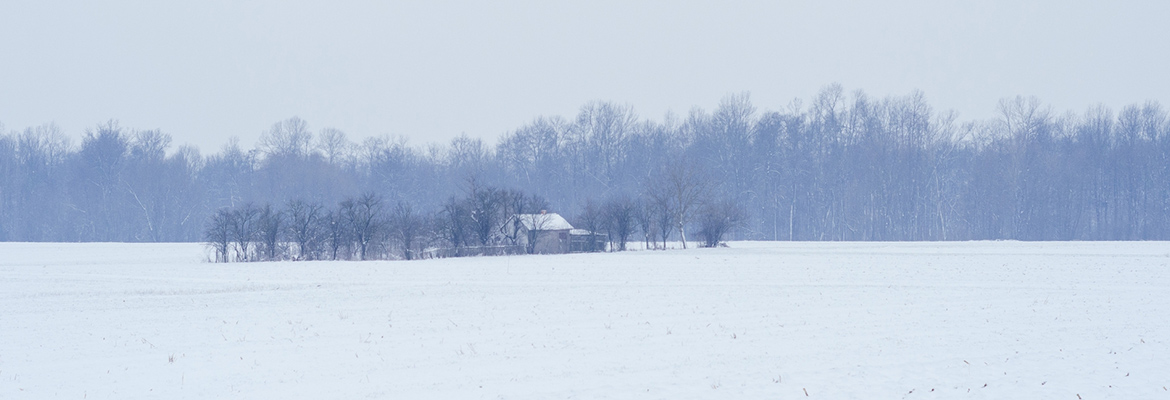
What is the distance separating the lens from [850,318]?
57.8ft

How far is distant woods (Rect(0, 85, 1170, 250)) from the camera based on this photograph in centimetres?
6731

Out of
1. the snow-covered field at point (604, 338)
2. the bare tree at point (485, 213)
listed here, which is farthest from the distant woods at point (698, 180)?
the snow-covered field at point (604, 338)

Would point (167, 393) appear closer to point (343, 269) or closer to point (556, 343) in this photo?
point (556, 343)

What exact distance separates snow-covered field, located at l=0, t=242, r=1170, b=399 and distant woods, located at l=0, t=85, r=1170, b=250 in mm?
32983

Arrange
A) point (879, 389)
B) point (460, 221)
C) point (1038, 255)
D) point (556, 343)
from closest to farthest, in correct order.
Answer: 1. point (879, 389)
2. point (556, 343)
3. point (1038, 255)
4. point (460, 221)

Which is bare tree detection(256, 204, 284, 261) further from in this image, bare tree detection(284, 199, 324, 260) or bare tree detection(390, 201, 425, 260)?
bare tree detection(390, 201, 425, 260)

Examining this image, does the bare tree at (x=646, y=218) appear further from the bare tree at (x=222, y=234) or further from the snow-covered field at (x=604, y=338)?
the snow-covered field at (x=604, y=338)

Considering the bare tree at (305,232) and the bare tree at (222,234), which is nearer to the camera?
the bare tree at (222,234)

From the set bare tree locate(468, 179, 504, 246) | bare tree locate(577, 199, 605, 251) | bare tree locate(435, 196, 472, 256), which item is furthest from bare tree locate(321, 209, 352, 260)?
bare tree locate(577, 199, 605, 251)

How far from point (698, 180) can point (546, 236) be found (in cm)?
1324

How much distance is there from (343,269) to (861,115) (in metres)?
65.8

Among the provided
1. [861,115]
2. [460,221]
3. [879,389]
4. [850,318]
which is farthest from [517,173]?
[879,389]

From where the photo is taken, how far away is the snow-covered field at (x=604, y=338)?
11.3 meters

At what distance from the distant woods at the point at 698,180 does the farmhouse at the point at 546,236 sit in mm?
894
